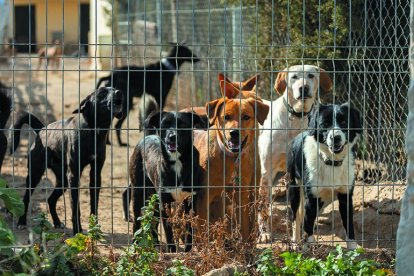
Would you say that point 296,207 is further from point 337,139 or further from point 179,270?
point 179,270

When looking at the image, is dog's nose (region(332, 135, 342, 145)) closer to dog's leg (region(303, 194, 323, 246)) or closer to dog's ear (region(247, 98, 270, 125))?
dog's leg (region(303, 194, 323, 246))

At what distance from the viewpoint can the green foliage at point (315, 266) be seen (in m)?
5.80

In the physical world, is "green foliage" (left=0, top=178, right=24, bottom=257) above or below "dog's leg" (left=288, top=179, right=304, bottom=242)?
above

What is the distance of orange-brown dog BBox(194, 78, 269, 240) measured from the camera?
7102 mm

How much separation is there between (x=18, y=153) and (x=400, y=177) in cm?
630

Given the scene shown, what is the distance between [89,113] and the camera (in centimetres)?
798

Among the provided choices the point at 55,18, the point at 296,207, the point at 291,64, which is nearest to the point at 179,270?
the point at 296,207

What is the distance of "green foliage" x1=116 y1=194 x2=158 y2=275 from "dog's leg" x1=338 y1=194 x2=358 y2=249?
1.82 metres

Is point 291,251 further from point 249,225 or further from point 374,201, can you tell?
point 374,201

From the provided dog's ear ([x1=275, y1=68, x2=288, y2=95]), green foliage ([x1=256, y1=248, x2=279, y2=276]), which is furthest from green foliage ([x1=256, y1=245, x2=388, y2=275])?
dog's ear ([x1=275, y1=68, x2=288, y2=95])

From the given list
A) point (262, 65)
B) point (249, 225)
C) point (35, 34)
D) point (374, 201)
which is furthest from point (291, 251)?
point (35, 34)

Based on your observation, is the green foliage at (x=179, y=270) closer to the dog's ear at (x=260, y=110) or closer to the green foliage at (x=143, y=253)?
the green foliage at (x=143, y=253)

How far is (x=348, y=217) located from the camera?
7.20 metres

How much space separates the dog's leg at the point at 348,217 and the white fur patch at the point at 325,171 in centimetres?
8
